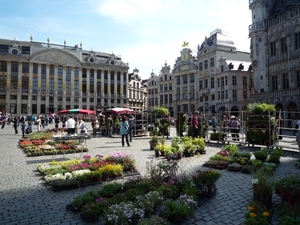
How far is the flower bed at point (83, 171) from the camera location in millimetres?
7705

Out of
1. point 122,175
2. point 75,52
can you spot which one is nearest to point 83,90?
point 75,52

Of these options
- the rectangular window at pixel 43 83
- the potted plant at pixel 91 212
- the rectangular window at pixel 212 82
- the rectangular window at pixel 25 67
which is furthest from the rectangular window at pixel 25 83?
the potted plant at pixel 91 212

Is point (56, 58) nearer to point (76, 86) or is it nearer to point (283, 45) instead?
point (76, 86)

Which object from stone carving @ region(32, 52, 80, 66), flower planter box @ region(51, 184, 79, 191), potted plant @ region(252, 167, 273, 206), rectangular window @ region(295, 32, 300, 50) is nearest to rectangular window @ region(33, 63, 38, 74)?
stone carving @ region(32, 52, 80, 66)

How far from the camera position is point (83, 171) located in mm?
8641

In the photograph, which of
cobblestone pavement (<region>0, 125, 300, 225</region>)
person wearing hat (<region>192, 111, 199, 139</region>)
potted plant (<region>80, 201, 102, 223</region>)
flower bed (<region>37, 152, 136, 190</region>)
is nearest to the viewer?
potted plant (<region>80, 201, 102, 223</region>)

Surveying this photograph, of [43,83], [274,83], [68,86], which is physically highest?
[43,83]

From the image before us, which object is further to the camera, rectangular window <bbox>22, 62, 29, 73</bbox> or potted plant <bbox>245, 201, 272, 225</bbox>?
rectangular window <bbox>22, 62, 29, 73</bbox>

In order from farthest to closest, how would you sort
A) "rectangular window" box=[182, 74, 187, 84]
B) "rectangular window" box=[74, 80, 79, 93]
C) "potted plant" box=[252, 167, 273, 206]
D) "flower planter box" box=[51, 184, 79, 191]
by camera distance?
"rectangular window" box=[74, 80, 79, 93] → "rectangular window" box=[182, 74, 187, 84] → "flower planter box" box=[51, 184, 79, 191] → "potted plant" box=[252, 167, 273, 206]

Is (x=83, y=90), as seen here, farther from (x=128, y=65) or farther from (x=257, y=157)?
(x=257, y=157)

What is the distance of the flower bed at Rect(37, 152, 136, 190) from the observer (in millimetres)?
7705

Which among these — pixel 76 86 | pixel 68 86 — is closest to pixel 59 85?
pixel 68 86

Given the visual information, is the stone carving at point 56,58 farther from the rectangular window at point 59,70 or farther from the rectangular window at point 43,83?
the rectangular window at point 43,83

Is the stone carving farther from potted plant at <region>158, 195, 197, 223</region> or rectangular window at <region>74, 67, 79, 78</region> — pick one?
potted plant at <region>158, 195, 197, 223</region>
